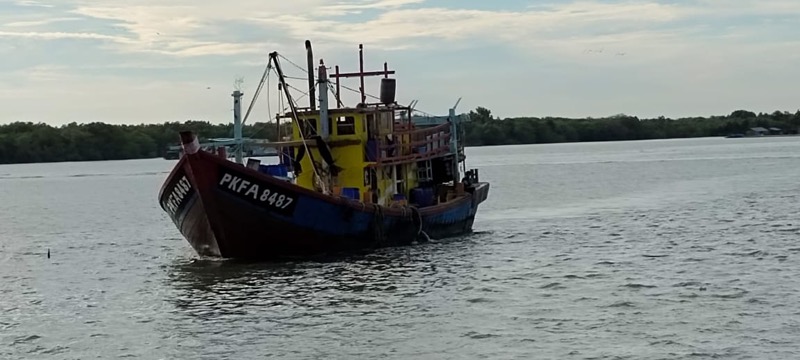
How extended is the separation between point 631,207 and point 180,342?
31607 millimetres

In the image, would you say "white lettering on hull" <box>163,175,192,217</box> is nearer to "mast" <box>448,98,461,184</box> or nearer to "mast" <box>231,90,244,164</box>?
"mast" <box>231,90,244,164</box>

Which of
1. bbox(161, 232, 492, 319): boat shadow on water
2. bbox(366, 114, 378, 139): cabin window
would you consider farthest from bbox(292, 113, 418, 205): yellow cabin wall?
bbox(161, 232, 492, 319): boat shadow on water

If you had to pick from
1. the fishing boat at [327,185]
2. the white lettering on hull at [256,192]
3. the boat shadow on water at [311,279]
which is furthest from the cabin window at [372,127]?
the white lettering on hull at [256,192]

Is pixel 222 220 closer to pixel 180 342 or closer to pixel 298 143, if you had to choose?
pixel 298 143

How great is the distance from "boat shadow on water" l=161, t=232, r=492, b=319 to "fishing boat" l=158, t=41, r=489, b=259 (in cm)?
56

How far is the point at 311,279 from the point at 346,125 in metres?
6.58

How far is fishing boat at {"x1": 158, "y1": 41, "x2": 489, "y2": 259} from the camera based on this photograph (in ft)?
82.8

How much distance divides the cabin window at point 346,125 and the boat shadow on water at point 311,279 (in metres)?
3.33

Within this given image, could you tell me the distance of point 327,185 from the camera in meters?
28.8

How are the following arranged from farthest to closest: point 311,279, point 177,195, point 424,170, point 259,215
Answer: point 424,170
point 177,195
point 259,215
point 311,279

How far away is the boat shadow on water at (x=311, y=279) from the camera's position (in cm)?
2169

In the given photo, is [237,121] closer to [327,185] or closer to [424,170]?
[327,185]

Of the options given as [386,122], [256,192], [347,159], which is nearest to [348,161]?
[347,159]

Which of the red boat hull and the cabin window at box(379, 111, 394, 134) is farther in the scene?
the cabin window at box(379, 111, 394, 134)
